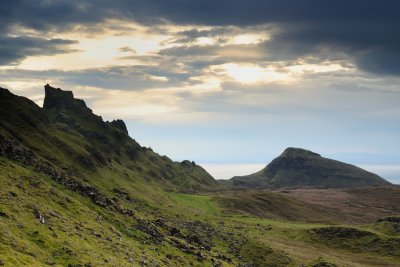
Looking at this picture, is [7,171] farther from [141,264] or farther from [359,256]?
[359,256]

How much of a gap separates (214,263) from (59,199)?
2831cm

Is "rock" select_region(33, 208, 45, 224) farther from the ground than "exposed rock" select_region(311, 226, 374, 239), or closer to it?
farther from the ground

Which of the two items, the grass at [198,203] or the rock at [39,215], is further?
the grass at [198,203]

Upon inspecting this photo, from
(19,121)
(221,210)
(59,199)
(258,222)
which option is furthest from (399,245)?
(19,121)

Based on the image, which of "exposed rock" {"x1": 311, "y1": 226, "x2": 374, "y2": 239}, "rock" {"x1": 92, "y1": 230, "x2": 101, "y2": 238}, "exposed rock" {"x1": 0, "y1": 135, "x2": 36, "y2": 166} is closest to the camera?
"rock" {"x1": 92, "y1": 230, "x2": 101, "y2": 238}

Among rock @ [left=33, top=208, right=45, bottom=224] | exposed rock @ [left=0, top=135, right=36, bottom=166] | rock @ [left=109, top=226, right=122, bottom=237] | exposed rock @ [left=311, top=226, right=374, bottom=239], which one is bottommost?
exposed rock @ [left=311, top=226, right=374, bottom=239]

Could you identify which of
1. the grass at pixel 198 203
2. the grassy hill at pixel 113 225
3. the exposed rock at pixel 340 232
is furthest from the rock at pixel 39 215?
the exposed rock at pixel 340 232

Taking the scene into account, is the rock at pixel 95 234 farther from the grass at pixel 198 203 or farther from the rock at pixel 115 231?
the grass at pixel 198 203

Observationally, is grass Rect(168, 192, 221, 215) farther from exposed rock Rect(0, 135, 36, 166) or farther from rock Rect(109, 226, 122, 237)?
rock Rect(109, 226, 122, 237)

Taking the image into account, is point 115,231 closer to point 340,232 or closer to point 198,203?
point 340,232

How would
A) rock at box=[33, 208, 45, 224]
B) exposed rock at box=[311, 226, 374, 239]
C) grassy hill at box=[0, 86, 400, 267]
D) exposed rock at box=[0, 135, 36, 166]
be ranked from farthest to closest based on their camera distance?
exposed rock at box=[311, 226, 374, 239] < exposed rock at box=[0, 135, 36, 166] < rock at box=[33, 208, 45, 224] < grassy hill at box=[0, 86, 400, 267]

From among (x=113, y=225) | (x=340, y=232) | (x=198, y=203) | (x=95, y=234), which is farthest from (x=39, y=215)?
(x=198, y=203)

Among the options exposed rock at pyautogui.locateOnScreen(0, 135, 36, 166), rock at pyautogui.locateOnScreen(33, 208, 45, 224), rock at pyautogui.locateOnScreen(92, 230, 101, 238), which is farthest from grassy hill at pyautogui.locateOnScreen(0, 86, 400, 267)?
rock at pyautogui.locateOnScreen(92, 230, 101, 238)

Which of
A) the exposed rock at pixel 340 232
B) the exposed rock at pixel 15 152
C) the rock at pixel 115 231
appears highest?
the exposed rock at pixel 15 152
